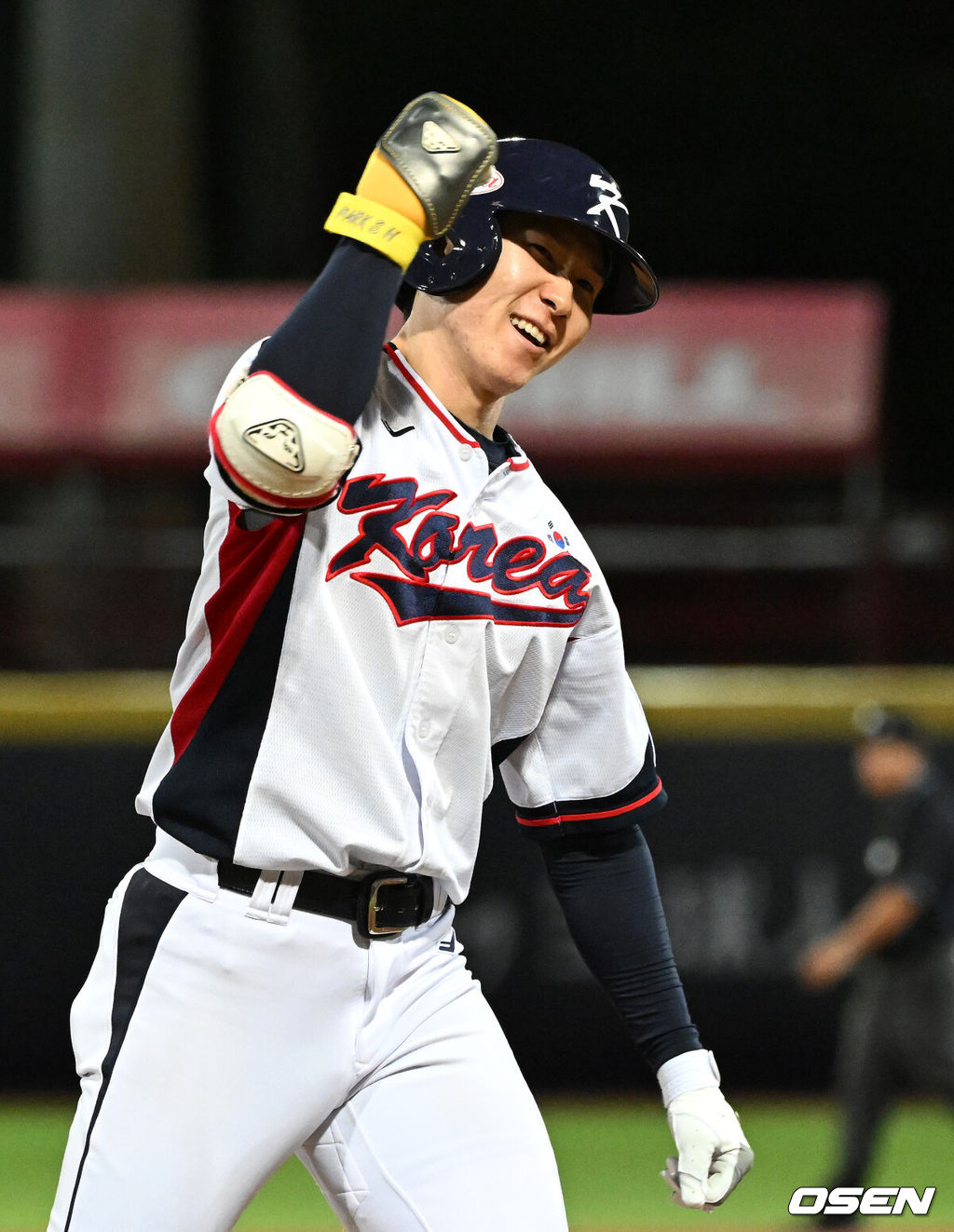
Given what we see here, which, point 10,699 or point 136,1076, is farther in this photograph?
point 10,699

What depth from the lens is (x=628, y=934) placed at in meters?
2.34

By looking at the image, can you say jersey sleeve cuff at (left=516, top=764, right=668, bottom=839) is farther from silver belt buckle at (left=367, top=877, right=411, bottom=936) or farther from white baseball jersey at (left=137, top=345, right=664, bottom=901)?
silver belt buckle at (left=367, top=877, right=411, bottom=936)

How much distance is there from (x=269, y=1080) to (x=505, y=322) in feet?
3.29

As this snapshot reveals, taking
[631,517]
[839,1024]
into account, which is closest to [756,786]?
[839,1024]

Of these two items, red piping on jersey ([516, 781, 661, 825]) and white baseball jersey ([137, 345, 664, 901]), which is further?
red piping on jersey ([516, 781, 661, 825])

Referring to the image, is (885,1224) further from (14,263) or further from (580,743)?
(14,263)

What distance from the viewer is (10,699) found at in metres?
6.46

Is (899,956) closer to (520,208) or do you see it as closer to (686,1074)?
(686,1074)

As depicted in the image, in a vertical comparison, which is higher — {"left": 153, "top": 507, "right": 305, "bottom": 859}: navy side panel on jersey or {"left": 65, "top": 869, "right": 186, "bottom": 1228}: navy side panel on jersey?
{"left": 153, "top": 507, "right": 305, "bottom": 859}: navy side panel on jersey

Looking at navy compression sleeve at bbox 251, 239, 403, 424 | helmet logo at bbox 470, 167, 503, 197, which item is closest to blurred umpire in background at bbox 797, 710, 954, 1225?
helmet logo at bbox 470, 167, 503, 197

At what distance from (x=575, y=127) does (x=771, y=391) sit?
8132 millimetres

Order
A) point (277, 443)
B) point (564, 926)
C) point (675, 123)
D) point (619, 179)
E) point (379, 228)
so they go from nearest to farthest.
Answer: point (277, 443) < point (379, 228) < point (564, 926) < point (619, 179) < point (675, 123)

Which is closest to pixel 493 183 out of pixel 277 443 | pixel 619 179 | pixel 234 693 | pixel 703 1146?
pixel 277 443

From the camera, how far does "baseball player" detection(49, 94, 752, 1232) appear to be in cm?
189
